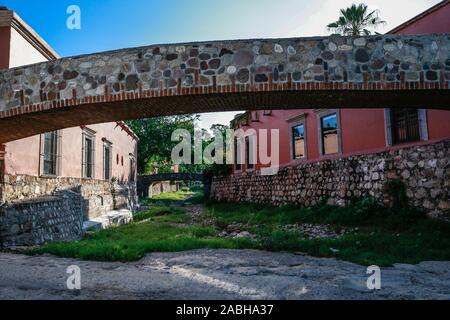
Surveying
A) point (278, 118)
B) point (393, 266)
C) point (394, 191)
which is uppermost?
point (278, 118)

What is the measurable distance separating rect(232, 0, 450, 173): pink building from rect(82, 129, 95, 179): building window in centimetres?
841

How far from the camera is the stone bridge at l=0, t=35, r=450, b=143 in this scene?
546cm

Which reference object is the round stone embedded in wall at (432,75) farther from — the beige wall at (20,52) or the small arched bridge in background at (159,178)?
the small arched bridge in background at (159,178)

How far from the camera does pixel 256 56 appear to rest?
5652mm

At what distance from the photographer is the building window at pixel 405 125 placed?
9.55m

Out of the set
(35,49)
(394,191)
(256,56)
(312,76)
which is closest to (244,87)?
(256,56)

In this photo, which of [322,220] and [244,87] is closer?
[244,87]

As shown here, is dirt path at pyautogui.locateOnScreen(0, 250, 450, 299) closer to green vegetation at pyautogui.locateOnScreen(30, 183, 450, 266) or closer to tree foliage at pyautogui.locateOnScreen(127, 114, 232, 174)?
green vegetation at pyautogui.locateOnScreen(30, 183, 450, 266)

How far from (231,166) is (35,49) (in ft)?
48.1

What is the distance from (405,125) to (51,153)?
36.1ft

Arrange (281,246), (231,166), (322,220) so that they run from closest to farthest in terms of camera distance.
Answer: (281,246) < (322,220) < (231,166)

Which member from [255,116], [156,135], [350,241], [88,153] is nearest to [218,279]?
[350,241]

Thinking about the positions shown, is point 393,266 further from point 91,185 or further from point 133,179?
point 133,179

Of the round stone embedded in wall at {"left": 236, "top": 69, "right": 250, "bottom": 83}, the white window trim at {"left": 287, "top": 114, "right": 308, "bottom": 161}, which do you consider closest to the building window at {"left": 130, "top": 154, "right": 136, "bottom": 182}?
the white window trim at {"left": 287, "top": 114, "right": 308, "bottom": 161}
